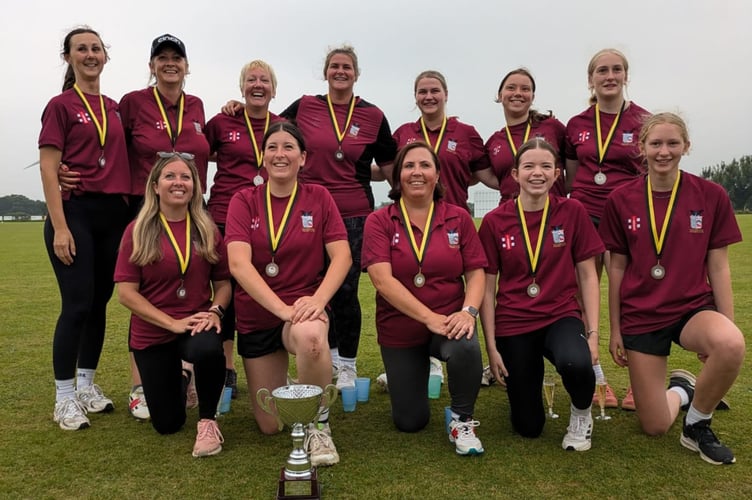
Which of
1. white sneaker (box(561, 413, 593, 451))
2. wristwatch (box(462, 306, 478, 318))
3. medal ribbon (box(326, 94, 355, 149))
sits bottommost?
white sneaker (box(561, 413, 593, 451))

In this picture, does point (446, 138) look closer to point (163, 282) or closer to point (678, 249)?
point (678, 249)

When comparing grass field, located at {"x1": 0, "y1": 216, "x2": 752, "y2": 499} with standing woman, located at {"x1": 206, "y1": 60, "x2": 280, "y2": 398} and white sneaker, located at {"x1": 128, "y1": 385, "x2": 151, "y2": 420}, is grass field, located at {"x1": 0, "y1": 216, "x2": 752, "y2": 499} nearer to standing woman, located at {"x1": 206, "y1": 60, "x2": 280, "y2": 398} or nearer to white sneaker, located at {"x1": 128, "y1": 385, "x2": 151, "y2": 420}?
white sneaker, located at {"x1": 128, "y1": 385, "x2": 151, "y2": 420}

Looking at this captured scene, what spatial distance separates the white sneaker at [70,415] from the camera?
12.2ft

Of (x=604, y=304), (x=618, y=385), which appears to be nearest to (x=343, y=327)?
(x=618, y=385)

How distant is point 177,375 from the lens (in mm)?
3662

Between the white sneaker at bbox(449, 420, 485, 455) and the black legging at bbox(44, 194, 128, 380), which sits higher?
the black legging at bbox(44, 194, 128, 380)

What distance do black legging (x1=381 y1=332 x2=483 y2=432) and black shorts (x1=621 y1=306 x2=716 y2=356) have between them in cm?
97

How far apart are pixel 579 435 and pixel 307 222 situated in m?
1.97

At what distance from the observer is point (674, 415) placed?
359 centimetres

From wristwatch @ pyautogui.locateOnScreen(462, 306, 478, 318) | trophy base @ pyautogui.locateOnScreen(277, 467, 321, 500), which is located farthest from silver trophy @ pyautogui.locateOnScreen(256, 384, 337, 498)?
wristwatch @ pyautogui.locateOnScreen(462, 306, 478, 318)

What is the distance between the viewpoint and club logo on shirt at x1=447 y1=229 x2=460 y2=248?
3.63 metres

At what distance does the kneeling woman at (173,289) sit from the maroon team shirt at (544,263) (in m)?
1.71

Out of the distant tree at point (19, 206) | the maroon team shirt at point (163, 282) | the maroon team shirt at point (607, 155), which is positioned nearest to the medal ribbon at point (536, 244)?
the maroon team shirt at point (607, 155)

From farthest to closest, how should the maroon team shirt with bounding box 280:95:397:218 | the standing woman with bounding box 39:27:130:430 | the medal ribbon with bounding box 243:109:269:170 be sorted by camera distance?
1. the maroon team shirt with bounding box 280:95:397:218
2. the medal ribbon with bounding box 243:109:269:170
3. the standing woman with bounding box 39:27:130:430
